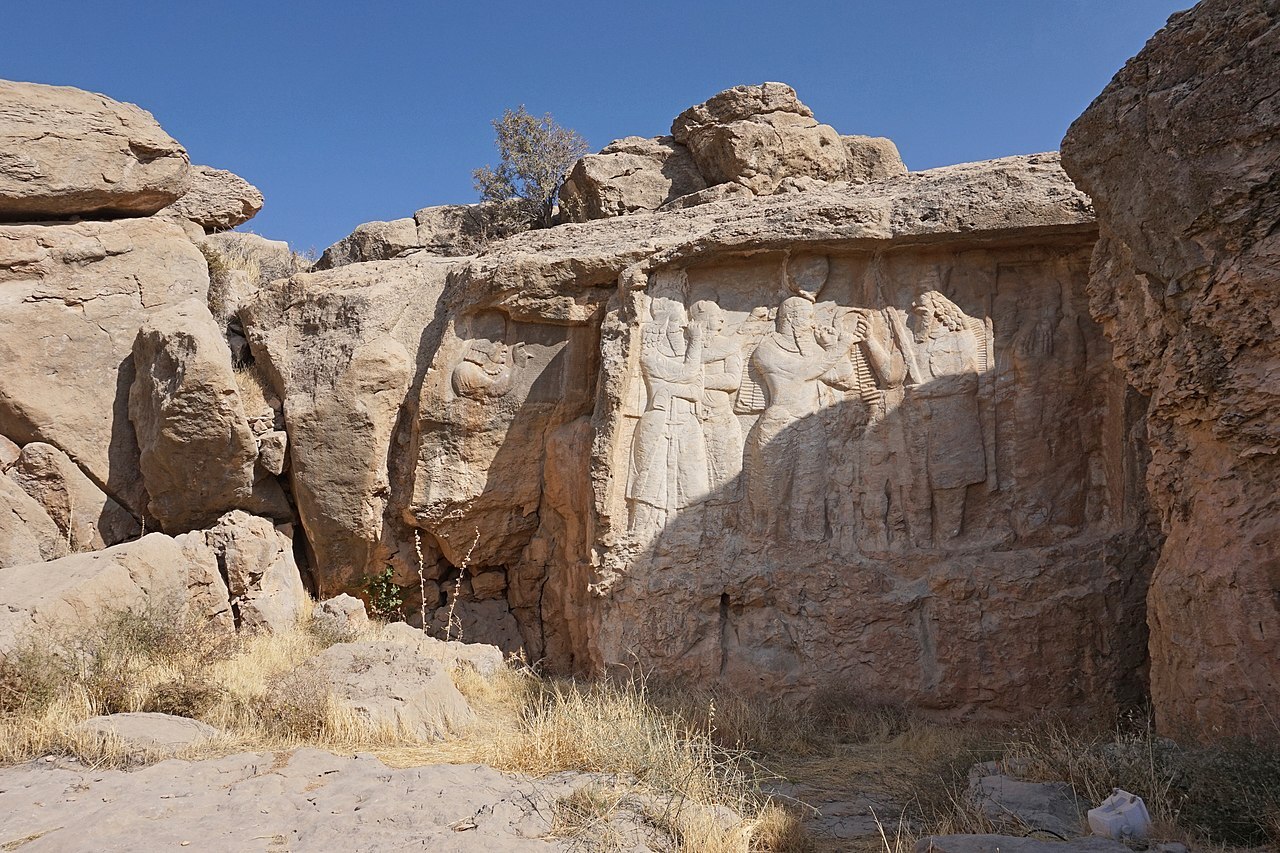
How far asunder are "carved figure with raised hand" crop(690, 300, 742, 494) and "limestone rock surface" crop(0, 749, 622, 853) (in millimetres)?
3868

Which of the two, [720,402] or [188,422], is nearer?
[720,402]

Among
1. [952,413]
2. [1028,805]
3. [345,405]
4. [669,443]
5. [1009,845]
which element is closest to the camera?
[1009,845]

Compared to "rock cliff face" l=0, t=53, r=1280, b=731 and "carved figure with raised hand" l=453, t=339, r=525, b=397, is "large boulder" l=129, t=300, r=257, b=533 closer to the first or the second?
"rock cliff face" l=0, t=53, r=1280, b=731

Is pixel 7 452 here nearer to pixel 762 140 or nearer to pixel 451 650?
pixel 451 650

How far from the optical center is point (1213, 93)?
5602mm

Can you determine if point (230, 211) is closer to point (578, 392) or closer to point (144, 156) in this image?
point (144, 156)

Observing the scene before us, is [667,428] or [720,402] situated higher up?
[720,402]

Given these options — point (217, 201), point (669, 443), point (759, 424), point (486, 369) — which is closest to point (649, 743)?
point (669, 443)

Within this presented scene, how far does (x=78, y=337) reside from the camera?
10297 millimetres

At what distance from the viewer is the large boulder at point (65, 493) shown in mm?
9906

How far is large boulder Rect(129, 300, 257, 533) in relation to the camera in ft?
31.4

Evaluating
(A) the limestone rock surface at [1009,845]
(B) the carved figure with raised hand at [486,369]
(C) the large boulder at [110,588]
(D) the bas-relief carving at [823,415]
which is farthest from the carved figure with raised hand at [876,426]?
(C) the large boulder at [110,588]

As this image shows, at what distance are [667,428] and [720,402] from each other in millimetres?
540

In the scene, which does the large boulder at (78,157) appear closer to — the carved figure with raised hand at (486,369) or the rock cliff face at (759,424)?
the rock cliff face at (759,424)
